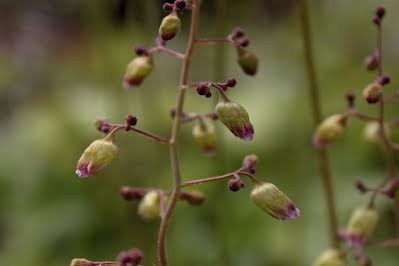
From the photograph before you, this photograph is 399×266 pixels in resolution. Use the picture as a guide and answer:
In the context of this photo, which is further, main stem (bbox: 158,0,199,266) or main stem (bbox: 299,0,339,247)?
main stem (bbox: 299,0,339,247)

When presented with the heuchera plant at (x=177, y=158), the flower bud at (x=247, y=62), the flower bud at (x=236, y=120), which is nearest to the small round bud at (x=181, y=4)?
the heuchera plant at (x=177, y=158)

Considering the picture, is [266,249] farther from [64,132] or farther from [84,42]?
[84,42]

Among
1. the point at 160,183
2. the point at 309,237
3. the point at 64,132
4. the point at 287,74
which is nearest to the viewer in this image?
the point at 309,237

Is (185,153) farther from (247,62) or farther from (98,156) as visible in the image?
(98,156)

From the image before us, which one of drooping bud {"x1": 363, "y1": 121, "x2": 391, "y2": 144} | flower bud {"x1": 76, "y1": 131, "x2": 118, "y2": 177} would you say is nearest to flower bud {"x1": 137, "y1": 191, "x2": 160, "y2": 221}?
flower bud {"x1": 76, "y1": 131, "x2": 118, "y2": 177}

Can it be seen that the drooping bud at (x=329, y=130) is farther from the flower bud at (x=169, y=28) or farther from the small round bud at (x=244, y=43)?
the flower bud at (x=169, y=28)

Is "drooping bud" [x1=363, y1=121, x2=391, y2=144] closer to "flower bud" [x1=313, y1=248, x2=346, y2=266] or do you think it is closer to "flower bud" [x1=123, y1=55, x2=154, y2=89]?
"flower bud" [x1=313, y1=248, x2=346, y2=266]

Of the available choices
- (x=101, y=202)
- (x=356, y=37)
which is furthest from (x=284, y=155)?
(x=356, y=37)
